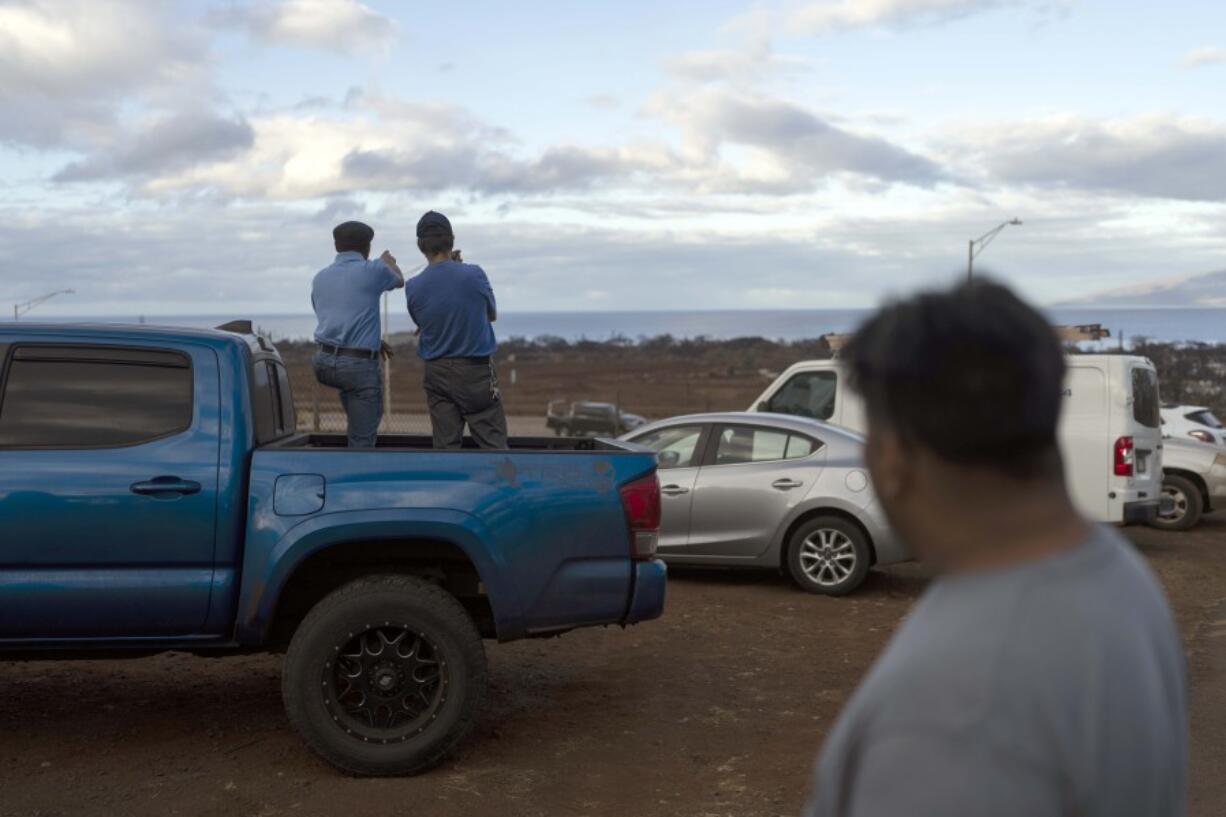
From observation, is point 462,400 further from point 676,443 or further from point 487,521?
point 676,443

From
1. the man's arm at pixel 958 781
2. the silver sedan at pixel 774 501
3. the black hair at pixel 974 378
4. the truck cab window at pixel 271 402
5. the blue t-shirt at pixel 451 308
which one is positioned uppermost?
the blue t-shirt at pixel 451 308

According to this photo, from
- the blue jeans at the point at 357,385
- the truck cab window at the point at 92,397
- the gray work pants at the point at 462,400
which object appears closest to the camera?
the truck cab window at the point at 92,397

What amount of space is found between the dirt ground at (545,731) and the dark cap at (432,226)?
106 inches

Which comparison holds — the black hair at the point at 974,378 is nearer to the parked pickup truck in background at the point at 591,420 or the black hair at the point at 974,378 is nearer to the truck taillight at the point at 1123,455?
the truck taillight at the point at 1123,455

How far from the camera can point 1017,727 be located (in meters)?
1.50

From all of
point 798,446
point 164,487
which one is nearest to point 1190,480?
point 798,446

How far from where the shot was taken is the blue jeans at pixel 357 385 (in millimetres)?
7918

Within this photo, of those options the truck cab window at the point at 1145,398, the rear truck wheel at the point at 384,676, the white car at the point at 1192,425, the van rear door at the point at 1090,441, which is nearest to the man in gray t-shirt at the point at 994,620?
the rear truck wheel at the point at 384,676

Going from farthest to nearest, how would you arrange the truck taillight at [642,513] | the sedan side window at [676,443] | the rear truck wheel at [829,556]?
the sedan side window at [676,443] < the rear truck wheel at [829,556] < the truck taillight at [642,513]

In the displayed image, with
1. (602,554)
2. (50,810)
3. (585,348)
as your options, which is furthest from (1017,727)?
(585,348)

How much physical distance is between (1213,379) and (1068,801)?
4084 centimetres

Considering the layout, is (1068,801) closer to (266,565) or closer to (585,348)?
(266,565)

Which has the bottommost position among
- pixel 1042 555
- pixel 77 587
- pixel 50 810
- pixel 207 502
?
pixel 50 810

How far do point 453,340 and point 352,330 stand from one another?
582mm
